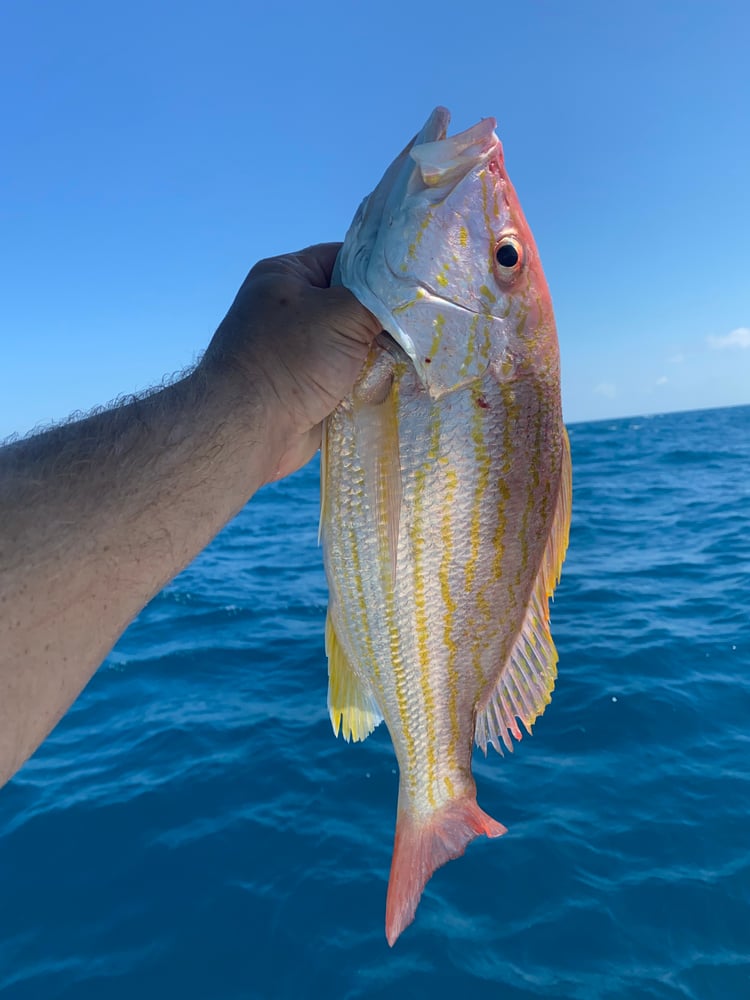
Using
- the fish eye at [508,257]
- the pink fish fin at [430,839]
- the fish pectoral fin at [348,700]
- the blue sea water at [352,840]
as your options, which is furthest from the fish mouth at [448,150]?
the blue sea water at [352,840]

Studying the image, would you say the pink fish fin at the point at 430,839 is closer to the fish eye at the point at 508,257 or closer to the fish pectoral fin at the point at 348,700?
the fish pectoral fin at the point at 348,700

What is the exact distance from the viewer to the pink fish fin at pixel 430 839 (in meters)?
2.09

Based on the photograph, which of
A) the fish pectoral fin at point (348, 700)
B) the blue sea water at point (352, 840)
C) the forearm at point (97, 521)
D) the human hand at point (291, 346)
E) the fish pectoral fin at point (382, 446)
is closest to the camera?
the forearm at point (97, 521)

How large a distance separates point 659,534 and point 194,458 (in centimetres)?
1346

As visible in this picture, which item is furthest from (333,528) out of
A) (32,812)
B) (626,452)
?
(626,452)

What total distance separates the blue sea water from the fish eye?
153 inches

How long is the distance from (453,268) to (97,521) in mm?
1215

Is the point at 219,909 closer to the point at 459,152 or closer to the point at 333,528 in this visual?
the point at 333,528

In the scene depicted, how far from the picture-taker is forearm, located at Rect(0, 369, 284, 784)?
1227 mm

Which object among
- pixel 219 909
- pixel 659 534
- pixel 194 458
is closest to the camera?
pixel 194 458

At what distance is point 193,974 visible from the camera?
373cm

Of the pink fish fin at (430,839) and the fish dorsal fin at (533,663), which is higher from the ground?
the fish dorsal fin at (533,663)

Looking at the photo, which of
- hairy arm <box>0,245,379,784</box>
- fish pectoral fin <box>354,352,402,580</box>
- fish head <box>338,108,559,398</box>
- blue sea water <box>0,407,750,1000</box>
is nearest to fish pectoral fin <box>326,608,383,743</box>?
fish pectoral fin <box>354,352,402,580</box>

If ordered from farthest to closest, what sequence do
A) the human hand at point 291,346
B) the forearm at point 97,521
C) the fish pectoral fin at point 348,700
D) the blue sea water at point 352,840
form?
1. the blue sea water at point 352,840
2. the fish pectoral fin at point 348,700
3. the human hand at point 291,346
4. the forearm at point 97,521
